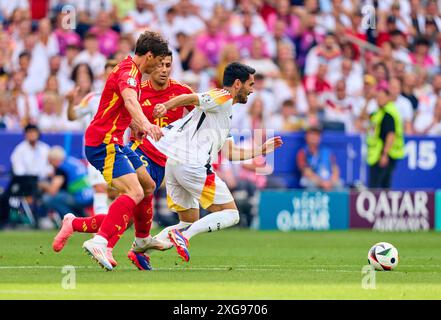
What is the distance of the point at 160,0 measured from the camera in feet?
80.7

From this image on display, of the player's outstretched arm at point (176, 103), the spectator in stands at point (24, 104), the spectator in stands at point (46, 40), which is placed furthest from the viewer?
the spectator in stands at point (46, 40)

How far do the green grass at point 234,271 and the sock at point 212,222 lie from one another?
38cm

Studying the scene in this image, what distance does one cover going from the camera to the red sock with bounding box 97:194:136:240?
37.3ft

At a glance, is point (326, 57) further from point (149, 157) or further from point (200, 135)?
point (200, 135)

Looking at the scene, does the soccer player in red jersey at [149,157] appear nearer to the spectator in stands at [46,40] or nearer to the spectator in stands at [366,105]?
the spectator in stands at [46,40]

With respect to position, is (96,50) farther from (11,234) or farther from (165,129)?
(165,129)

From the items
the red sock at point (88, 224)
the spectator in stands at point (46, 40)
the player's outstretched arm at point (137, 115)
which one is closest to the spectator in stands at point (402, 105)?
the spectator in stands at point (46, 40)

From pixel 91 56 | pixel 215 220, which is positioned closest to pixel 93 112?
pixel 215 220

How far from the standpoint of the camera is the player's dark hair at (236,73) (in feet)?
42.4

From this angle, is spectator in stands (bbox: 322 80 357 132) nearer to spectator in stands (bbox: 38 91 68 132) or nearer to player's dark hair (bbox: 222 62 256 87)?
spectator in stands (bbox: 38 91 68 132)

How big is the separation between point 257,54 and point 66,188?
5.01 m

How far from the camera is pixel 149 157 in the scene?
522 inches

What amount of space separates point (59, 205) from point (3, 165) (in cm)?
126

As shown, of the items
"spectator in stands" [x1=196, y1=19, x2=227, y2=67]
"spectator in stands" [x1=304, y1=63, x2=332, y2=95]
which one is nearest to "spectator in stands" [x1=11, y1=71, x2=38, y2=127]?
"spectator in stands" [x1=196, y1=19, x2=227, y2=67]
